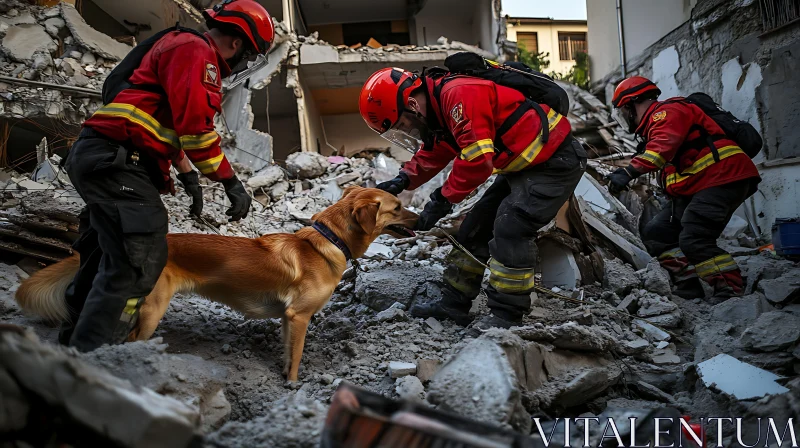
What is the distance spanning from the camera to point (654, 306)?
403 centimetres

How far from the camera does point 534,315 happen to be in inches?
149

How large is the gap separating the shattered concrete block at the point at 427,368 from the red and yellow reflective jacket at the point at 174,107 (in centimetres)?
145

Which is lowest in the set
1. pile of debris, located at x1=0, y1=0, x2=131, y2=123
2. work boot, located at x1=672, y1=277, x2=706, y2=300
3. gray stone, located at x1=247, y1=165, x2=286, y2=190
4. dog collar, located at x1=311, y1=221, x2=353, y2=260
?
work boot, located at x1=672, y1=277, x2=706, y2=300

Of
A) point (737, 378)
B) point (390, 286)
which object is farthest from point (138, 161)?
point (737, 378)

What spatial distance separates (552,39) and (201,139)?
997 inches

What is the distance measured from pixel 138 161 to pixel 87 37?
8.27 meters

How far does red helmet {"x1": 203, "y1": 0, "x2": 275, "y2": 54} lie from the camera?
2.73m

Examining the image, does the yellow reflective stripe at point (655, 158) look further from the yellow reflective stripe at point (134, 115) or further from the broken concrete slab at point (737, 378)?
the yellow reflective stripe at point (134, 115)

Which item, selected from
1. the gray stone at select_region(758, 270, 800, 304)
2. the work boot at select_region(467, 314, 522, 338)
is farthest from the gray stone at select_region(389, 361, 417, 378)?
the gray stone at select_region(758, 270, 800, 304)

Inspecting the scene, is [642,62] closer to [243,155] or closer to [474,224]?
[474,224]

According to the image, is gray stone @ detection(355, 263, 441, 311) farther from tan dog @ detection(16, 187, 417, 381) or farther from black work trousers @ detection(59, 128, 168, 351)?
black work trousers @ detection(59, 128, 168, 351)

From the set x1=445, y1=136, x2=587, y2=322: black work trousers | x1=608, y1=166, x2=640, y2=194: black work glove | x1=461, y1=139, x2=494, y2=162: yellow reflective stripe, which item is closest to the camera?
x1=461, y1=139, x2=494, y2=162: yellow reflective stripe

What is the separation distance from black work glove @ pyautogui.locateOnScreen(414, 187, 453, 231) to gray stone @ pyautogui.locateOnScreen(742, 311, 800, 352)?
2008 mm

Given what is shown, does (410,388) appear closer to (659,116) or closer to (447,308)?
(447,308)
